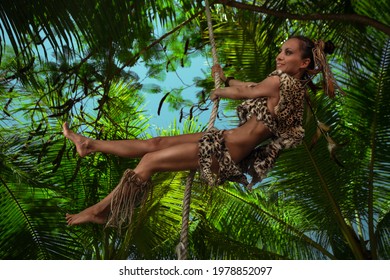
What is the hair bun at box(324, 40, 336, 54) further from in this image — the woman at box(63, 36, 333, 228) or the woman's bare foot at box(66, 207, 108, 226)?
the woman's bare foot at box(66, 207, 108, 226)

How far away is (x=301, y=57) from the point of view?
252 cm

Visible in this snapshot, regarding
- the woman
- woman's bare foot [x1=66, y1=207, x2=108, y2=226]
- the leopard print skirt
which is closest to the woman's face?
the woman

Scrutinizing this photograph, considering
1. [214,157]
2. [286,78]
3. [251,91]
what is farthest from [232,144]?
[286,78]

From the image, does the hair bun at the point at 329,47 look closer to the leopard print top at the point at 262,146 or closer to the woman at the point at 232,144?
the woman at the point at 232,144

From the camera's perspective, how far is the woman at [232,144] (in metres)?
2.39

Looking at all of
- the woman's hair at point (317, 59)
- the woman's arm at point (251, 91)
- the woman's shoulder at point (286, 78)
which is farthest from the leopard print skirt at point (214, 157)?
the woman's hair at point (317, 59)

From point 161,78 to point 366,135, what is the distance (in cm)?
369

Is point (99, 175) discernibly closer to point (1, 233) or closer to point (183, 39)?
point (1, 233)

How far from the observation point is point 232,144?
7.97 ft

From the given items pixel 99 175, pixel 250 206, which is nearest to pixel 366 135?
pixel 250 206

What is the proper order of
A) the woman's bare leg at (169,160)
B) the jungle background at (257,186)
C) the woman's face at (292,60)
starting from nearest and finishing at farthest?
the woman's bare leg at (169,160) < the woman's face at (292,60) < the jungle background at (257,186)

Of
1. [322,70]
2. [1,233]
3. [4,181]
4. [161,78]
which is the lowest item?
[322,70]

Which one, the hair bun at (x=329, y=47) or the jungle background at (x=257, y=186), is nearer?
the hair bun at (x=329, y=47)

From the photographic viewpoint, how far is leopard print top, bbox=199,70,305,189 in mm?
2396
